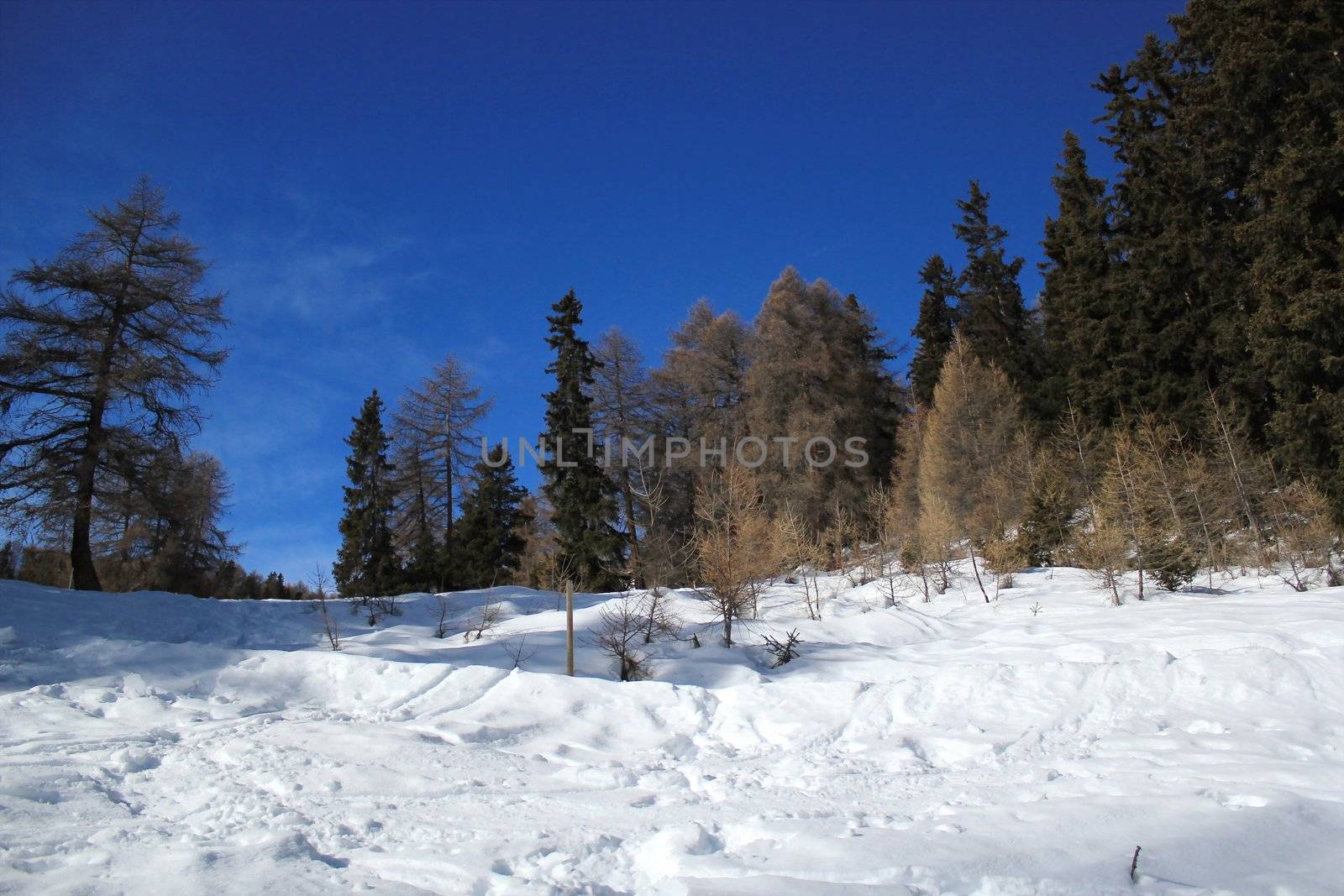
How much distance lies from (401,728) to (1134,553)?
65.8 ft

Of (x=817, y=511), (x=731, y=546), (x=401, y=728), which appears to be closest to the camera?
(x=401, y=728)

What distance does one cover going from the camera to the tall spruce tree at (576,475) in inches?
1089

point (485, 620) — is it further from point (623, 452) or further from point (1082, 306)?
point (1082, 306)

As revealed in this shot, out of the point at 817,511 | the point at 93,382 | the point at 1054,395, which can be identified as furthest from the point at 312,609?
the point at 1054,395

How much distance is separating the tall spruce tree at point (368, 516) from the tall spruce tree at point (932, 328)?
2686 cm

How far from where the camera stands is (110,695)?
1107cm

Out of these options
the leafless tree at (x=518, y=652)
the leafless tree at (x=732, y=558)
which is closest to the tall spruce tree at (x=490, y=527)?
the leafless tree at (x=732, y=558)

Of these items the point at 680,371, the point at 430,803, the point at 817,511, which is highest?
the point at 680,371

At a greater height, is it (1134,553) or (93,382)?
(93,382)

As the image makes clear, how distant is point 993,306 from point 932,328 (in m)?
4.46

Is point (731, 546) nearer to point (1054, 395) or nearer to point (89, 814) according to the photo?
point (89, 814)

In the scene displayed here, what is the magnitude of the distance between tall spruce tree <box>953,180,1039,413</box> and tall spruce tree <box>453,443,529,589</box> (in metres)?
22.9

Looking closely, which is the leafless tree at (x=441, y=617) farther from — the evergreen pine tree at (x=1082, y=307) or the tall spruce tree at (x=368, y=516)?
the evergreen pine tree at (x=1082, y=307)

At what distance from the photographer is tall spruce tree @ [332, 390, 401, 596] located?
29.0m
